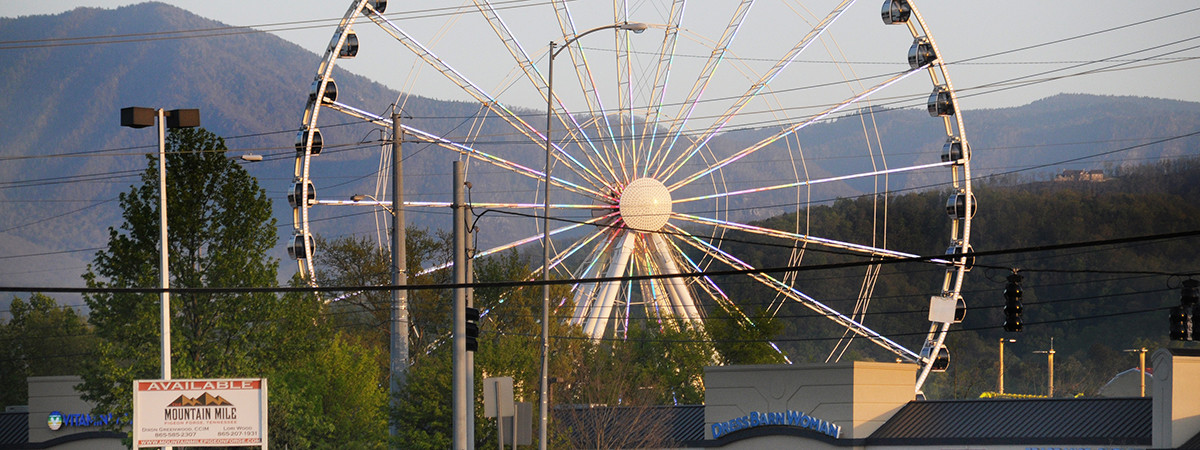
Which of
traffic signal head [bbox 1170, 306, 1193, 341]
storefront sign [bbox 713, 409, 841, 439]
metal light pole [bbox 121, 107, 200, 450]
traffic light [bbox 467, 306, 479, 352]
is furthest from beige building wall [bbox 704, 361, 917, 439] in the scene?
metal light pole [bbox 121, 107, 200, 450]

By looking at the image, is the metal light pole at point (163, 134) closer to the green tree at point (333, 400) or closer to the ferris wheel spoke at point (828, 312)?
the green tree at point (333, 400)

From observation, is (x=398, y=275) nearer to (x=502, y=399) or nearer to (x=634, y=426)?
(x=634, y=426)

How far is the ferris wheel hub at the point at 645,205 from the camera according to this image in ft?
157

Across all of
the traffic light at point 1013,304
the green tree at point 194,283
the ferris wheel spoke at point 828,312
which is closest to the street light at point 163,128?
the green tree at point 194,283

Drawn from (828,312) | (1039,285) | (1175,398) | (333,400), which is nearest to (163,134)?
(333,400)

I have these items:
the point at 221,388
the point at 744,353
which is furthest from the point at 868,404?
the point at 744,353

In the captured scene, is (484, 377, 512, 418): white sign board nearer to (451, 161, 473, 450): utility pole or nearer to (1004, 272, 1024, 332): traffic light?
(451, 161, 473, 450): utility pole

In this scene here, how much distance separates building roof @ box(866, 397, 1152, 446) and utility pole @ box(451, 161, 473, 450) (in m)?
17.0

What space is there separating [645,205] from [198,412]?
20882 mm

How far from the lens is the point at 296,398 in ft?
128

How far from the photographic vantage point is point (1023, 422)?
3844 centimetres

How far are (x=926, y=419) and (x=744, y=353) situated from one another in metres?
24.8

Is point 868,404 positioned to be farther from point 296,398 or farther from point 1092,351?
point 1092,351

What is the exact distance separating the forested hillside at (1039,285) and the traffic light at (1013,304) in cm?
10084
